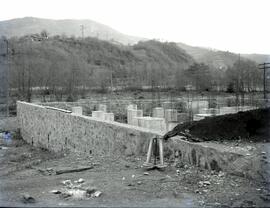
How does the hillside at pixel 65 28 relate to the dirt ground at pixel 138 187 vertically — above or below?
above

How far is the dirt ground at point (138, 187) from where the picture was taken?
564 centimetres

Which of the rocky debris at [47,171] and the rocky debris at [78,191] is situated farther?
the rocky debris at [47,171]

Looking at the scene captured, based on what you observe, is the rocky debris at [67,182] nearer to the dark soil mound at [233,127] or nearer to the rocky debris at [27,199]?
the rocky debris at [27,199]

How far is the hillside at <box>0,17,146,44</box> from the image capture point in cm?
12759

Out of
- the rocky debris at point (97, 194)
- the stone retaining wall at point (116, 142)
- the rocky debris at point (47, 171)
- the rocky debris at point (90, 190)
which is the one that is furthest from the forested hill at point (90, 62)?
the rocky debris at point (97, 194)

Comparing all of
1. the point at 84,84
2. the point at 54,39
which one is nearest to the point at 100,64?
the point at 54,39

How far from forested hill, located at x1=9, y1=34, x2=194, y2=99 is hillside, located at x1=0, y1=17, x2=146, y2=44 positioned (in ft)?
142

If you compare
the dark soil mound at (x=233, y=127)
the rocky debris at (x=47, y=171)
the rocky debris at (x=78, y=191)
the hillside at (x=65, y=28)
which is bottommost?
the rocky debris at (x=47, y=171)

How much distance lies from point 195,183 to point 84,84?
33.6 meters

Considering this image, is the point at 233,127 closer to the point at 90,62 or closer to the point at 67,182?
the point at 67,182

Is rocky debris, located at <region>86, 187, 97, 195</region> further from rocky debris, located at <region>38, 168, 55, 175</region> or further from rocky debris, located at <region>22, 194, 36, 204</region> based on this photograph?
rocky debris, located at <region>38, 168, 55, 175</region>

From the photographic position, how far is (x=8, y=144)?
19.0 m

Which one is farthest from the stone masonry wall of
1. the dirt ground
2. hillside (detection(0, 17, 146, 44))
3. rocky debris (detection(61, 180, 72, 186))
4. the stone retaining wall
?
hillside (detection(0, 17, 146, 44))

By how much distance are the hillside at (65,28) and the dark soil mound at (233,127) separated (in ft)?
383
